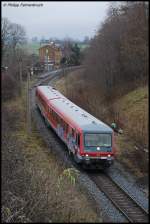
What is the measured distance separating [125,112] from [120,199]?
15.6 metres

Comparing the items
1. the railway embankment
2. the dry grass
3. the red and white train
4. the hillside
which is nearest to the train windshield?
the red and white train

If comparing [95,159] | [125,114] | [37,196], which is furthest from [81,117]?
[125,114]

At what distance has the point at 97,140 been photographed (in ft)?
61.2

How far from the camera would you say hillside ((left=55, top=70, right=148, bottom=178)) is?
1983cm

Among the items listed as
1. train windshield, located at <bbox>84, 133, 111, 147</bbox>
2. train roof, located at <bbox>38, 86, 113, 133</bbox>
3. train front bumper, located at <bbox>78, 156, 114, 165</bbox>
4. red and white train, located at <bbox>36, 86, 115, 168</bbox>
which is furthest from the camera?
train roof, located at <bbox>38, 86, 113, 133</bbox>

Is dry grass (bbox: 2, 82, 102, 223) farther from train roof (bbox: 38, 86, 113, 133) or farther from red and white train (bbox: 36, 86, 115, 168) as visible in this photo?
train roof (bbox: 38, 86, 113, 133)

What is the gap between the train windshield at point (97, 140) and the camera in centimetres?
1855

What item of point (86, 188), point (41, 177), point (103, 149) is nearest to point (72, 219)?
point (41, 177)

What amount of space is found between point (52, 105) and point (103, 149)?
28.5ft

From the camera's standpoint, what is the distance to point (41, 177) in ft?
44.3

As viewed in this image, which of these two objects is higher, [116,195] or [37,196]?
[37,196]

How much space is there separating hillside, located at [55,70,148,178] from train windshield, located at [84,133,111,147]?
1.48m

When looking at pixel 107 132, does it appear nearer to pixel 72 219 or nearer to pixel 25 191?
pixel 25 191

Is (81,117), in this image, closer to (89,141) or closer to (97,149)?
(89,141)
